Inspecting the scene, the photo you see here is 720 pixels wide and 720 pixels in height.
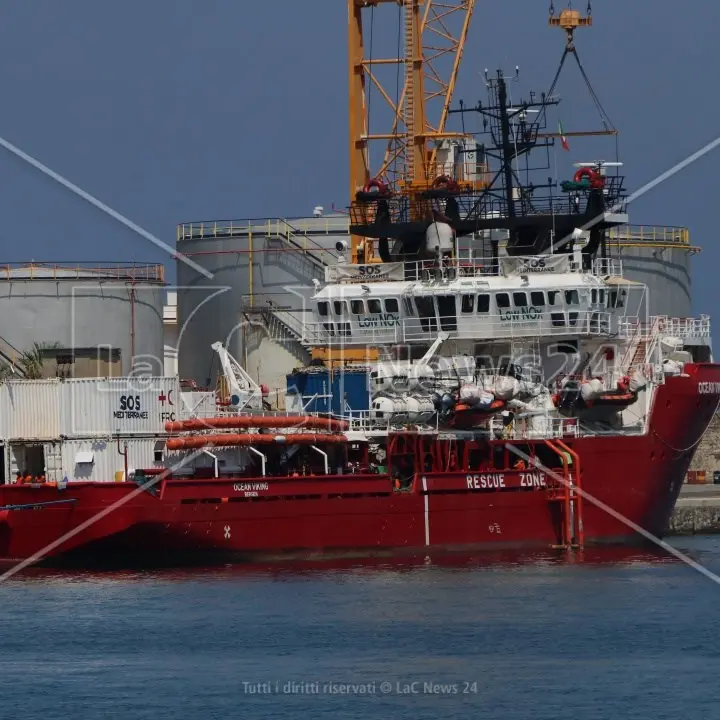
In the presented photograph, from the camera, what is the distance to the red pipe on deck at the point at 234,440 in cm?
5138

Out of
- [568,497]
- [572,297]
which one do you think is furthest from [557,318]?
[568,497]

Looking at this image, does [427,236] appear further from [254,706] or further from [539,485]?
[254,706]

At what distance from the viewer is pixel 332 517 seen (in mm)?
52312

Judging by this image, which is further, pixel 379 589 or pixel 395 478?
pixel 395 478

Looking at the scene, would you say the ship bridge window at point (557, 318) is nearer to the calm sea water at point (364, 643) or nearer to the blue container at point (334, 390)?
the blue container at point (334, 390)

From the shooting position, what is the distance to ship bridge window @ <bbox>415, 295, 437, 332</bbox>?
186ft

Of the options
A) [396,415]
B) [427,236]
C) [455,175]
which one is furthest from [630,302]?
[396,415]

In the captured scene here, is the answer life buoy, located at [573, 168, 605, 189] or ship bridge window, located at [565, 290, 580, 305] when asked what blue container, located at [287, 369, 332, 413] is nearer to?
ship bridge window, located at [565, 290, 580, 305]

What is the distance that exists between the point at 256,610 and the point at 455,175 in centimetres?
2519

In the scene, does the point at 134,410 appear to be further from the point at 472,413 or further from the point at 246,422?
the point at 472,413

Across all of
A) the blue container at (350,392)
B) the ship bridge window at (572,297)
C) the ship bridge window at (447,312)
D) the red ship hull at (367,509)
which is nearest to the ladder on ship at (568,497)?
the red ship hull at (367,509)

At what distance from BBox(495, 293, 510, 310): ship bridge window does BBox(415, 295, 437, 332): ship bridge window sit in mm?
1780

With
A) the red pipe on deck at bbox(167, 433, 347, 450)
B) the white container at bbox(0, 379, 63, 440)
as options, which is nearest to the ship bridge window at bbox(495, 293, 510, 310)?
the red pipe on deck at bbox(167, 433, 347, 450)

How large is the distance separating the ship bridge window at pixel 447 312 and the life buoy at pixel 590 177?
16.9 ft
